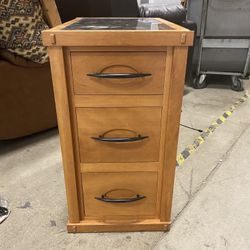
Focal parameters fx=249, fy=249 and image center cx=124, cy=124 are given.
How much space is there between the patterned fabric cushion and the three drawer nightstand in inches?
19.3

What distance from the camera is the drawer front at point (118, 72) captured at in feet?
2.18

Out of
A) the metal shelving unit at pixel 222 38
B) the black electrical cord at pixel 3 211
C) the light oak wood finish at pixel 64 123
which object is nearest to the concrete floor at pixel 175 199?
the black electrical cord at pixel 3 211

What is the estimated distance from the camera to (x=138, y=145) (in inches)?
30.8

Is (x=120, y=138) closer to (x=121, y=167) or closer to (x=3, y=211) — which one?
(x=121, y=167)

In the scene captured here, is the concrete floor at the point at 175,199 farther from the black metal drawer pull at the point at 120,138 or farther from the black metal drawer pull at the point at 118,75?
the black metal drawer pull at the point at 118,75

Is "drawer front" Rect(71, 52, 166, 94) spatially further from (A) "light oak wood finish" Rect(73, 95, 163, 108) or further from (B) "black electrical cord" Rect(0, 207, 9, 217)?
(B) "black electrical cord" Rect(0, 207, 9, 217)

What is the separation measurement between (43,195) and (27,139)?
53cm

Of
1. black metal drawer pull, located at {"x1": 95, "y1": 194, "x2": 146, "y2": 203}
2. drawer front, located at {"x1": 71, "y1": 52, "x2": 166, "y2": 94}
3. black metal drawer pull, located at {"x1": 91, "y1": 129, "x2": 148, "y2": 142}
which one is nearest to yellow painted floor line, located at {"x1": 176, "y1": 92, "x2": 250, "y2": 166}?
black metal drawer pull, located at {"x1": 95, "y1": 194, "x2": 146, "y2": 203}

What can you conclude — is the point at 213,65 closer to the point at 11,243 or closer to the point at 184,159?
the point at 184,159

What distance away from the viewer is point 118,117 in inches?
29.2

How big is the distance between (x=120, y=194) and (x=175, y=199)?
1.02ft

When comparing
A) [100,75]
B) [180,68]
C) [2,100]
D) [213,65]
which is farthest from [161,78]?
[213,65]

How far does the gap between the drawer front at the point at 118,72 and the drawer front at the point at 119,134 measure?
0.06 m

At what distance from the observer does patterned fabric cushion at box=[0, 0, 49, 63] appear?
109cm
